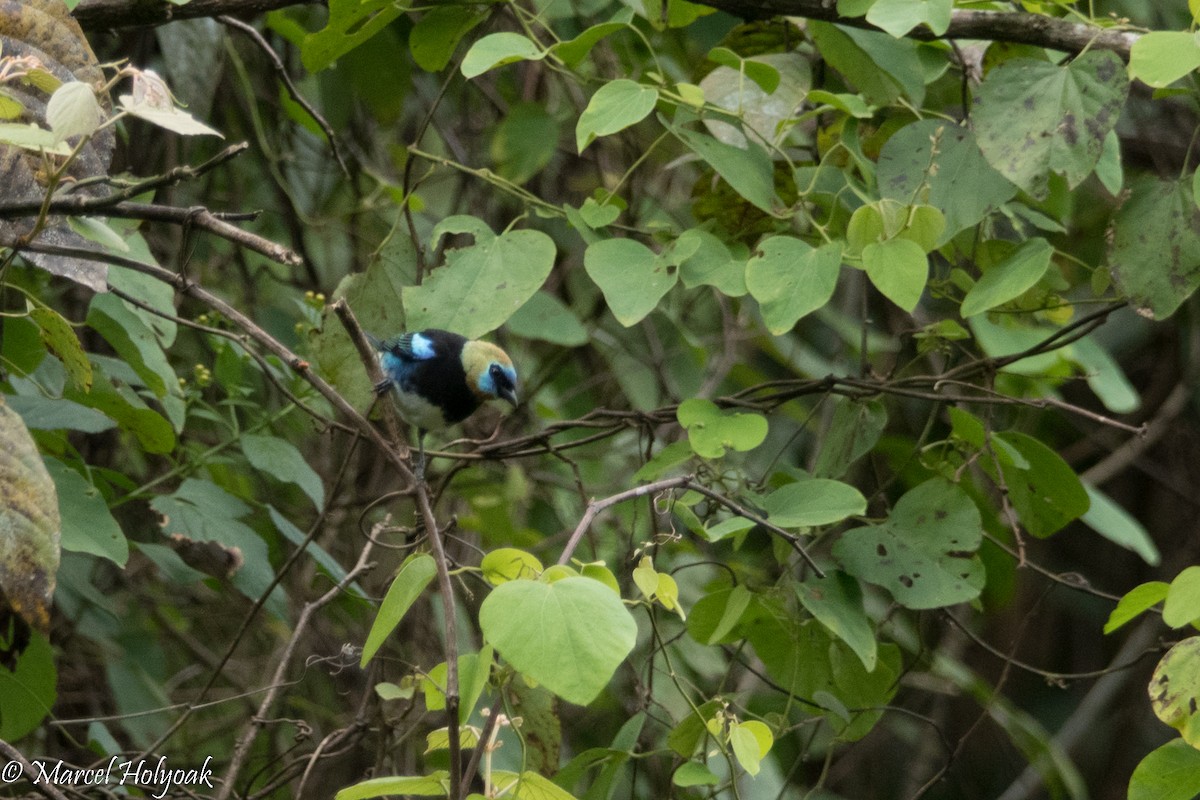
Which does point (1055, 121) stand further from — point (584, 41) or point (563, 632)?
point (563, 632)

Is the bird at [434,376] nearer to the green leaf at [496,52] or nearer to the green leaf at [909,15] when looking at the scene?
the green leaf at [496,52]

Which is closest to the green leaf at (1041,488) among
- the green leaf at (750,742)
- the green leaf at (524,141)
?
the green leaf at (750,742)

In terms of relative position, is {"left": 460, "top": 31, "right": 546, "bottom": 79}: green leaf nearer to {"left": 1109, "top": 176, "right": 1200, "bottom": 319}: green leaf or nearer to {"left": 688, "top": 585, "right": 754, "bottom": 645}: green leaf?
{"left": 688, "top": 585, "right": 754, "bottom": 645}: green leaf

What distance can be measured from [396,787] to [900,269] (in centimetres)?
136

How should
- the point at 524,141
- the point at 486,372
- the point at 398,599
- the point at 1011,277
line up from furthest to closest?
the point at 524,141
the point at 486,372
the point at 1011,277
the point at 398,599

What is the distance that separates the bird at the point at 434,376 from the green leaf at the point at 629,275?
0.96 metres

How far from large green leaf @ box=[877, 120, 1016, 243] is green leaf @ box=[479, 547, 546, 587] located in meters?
1.31

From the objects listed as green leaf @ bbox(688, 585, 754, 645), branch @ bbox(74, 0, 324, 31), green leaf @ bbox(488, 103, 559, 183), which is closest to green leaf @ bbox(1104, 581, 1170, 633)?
green leaf @ bbox(688, 585, 754, 645)

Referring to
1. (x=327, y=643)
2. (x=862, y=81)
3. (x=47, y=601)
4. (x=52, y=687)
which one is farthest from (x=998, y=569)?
(x=47, y=601)

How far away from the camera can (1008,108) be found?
256 cm

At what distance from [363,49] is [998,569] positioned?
2.82 metres

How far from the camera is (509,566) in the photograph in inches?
71.4

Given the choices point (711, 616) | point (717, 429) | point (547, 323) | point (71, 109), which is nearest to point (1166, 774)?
point (711, 616)

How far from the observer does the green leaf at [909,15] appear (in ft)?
7.64
